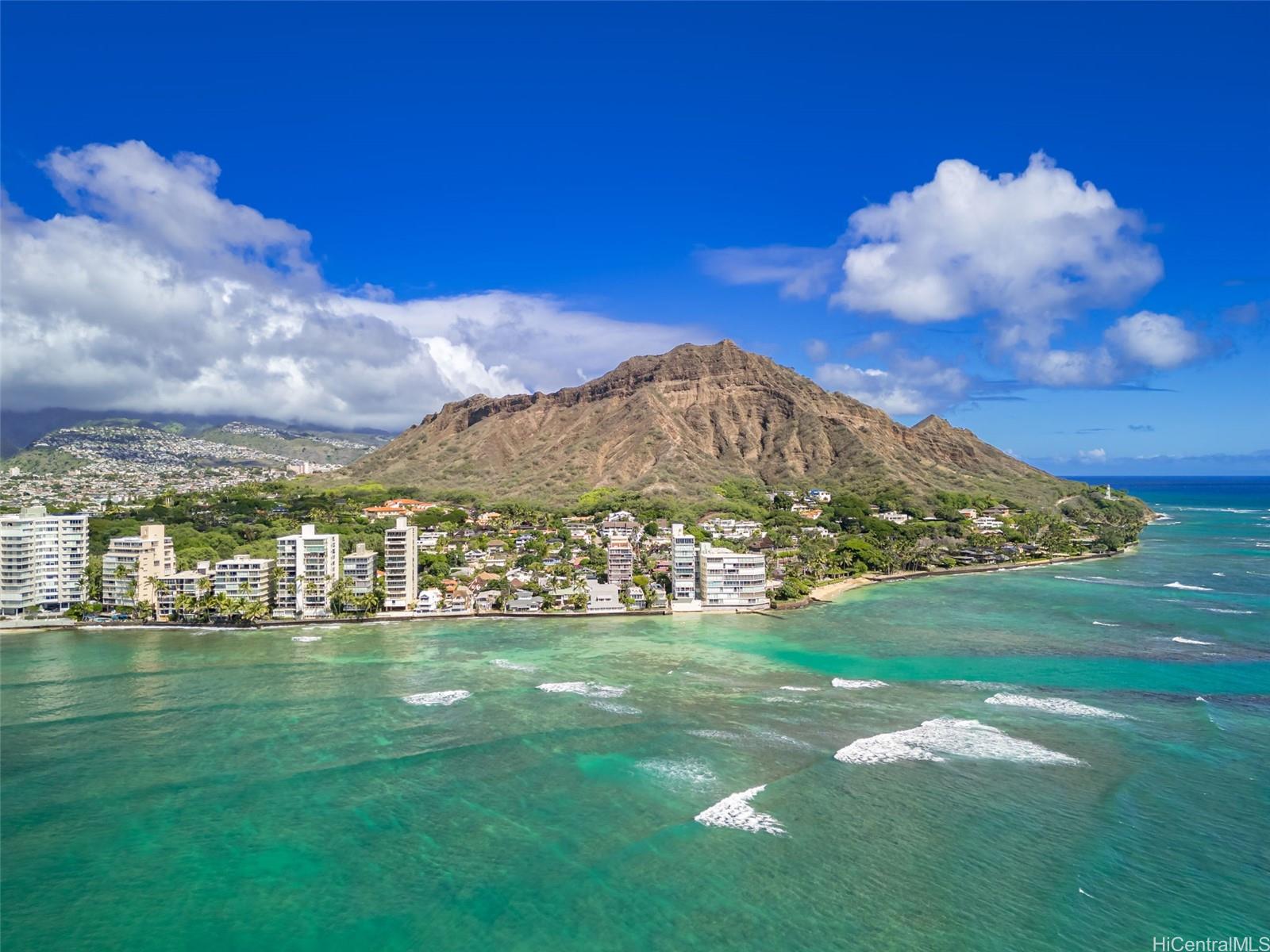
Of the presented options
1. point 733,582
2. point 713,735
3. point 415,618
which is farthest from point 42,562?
point 713,735

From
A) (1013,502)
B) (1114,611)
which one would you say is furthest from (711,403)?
(1114,611)

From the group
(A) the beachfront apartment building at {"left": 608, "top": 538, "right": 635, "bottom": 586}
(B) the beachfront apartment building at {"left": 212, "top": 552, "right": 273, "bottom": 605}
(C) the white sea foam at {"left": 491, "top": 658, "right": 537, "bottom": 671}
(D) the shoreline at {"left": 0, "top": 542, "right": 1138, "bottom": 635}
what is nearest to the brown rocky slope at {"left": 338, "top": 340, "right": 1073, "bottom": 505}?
(A) the beachfront apartment building at {"left": 608, "top": 538, "right": 635, "bottom": 586}

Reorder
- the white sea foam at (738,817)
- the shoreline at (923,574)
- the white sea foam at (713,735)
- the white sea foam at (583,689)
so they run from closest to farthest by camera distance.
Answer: the white sea foam at (738,817)
the white sea foam at (713,735)
the white sea foam at (583,689)
the shoreline at (923,574)

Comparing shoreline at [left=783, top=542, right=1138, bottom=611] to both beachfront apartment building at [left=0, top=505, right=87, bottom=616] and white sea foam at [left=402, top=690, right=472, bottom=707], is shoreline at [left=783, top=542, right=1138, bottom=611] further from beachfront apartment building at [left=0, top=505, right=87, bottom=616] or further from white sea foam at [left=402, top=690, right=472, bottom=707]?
beachfront apartment building at [left=0, top=505, right=87, bottom=616]

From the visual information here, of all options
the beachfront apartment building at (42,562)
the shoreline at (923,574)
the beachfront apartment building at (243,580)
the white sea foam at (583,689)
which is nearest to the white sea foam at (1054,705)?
the white sea foam at (583,689)

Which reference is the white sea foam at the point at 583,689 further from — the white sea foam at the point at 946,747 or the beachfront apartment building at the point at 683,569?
the beachfront apartment building at the point at 683,569

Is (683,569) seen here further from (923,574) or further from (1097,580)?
(1097,580)
